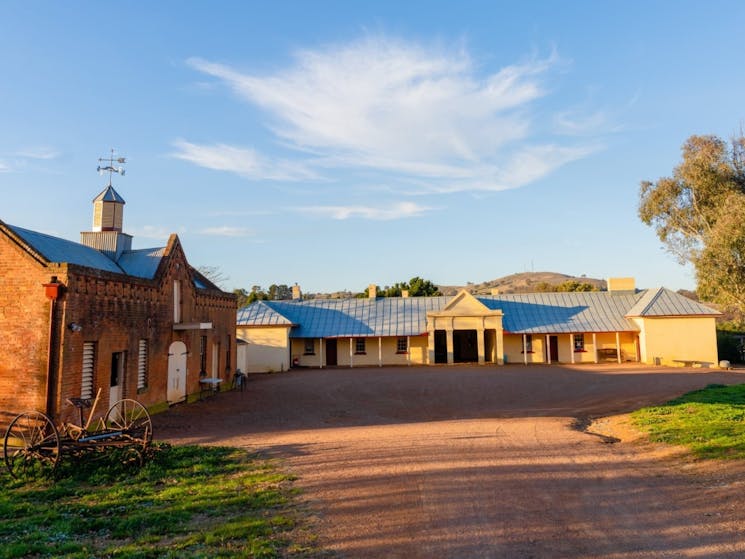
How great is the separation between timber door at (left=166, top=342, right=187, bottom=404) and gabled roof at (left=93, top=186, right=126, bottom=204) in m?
6.27

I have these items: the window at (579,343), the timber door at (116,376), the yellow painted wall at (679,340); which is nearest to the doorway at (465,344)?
the window at (579,343)

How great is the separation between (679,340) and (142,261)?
98.7 feet

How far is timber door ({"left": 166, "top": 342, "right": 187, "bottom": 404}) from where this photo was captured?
17812 millimetres

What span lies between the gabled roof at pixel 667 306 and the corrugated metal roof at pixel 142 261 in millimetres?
27809

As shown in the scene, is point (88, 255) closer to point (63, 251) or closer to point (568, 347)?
point (63, 251)

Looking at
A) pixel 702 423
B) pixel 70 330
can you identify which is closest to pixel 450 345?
pixel 702 423

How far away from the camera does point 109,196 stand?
2030 centimetres

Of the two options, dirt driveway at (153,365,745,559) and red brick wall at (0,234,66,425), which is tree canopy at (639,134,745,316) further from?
red brick wall at (0,234,66,425)

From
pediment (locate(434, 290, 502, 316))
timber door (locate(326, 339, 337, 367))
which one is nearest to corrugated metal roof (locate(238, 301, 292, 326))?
timber door (locate(326, 339, 337, 367))

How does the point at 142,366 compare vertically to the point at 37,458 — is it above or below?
above

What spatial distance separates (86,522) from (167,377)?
1096cm

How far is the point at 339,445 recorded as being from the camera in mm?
11320

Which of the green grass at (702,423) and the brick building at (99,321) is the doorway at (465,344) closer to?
the green grass at (702,423)

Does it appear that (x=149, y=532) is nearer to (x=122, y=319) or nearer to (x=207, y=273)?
(x=122, y=319)
